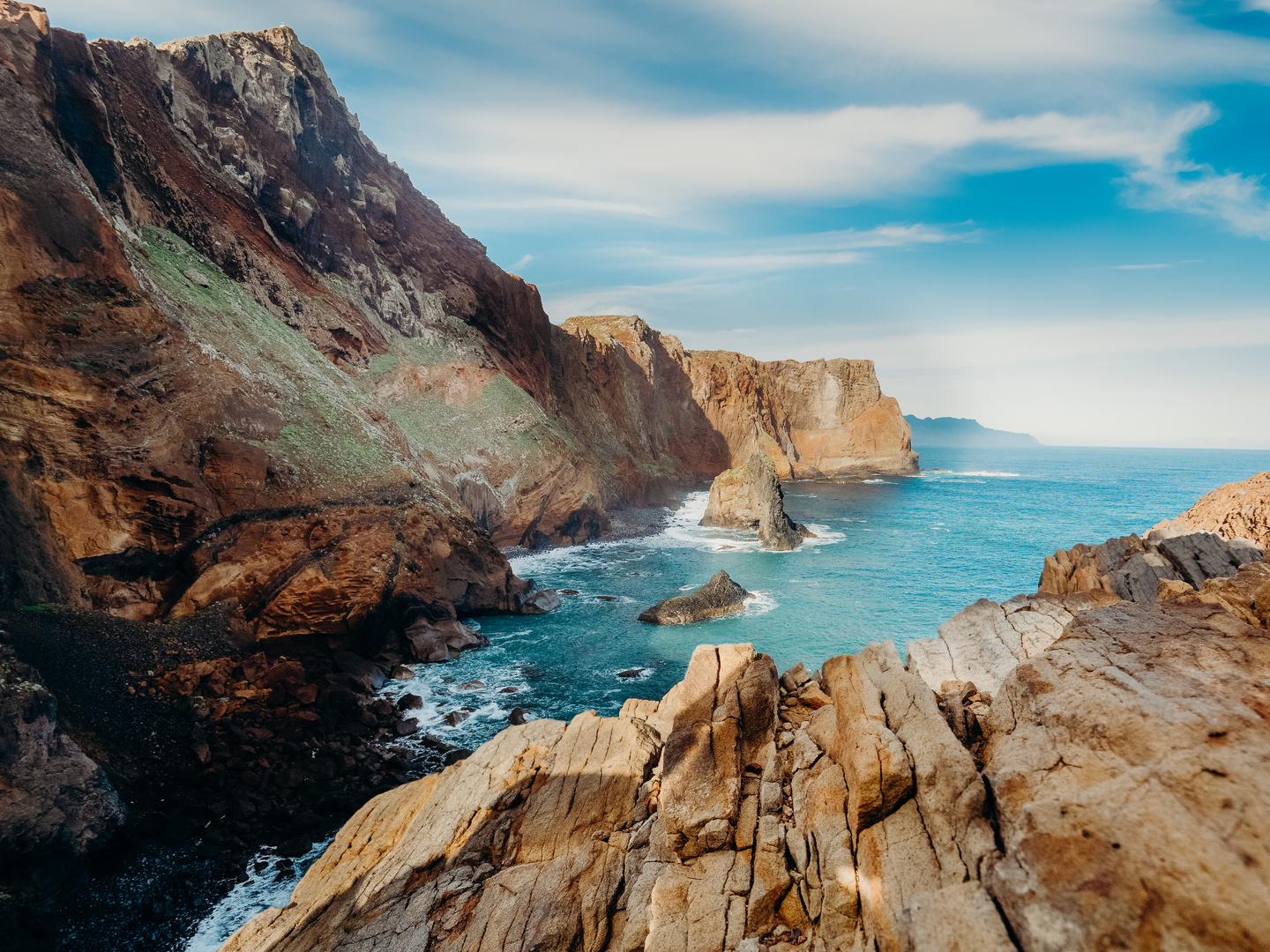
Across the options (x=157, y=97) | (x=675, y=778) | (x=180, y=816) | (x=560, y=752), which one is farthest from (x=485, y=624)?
(x=157, y=97)

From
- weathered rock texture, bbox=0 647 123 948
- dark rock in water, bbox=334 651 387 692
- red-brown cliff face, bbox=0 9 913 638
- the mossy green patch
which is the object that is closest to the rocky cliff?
dark rock in water, bbox=334 651 387 692

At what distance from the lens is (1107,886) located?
15.6 feet

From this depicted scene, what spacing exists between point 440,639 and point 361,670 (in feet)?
14.1

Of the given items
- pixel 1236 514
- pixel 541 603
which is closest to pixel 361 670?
pixel 541 603

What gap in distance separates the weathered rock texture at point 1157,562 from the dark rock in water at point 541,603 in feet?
82.0

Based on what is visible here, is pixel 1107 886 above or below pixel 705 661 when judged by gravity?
above

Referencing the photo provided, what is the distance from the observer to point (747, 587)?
38719mm

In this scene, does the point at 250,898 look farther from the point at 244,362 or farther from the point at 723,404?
the point at 723,404

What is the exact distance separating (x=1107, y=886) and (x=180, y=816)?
62.6 ft

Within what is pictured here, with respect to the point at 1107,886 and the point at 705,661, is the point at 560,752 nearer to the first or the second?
the point at 705,661

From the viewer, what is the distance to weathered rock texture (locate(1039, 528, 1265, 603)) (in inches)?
608

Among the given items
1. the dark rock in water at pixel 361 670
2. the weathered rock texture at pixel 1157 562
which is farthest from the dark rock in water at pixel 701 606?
the weathered rock texture at pixel 1157 562

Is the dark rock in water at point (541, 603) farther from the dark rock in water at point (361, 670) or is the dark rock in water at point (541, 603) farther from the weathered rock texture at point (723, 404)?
the weathered rock texture at point (723, 404)

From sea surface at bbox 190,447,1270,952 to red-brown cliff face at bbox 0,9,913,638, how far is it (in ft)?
16.1
